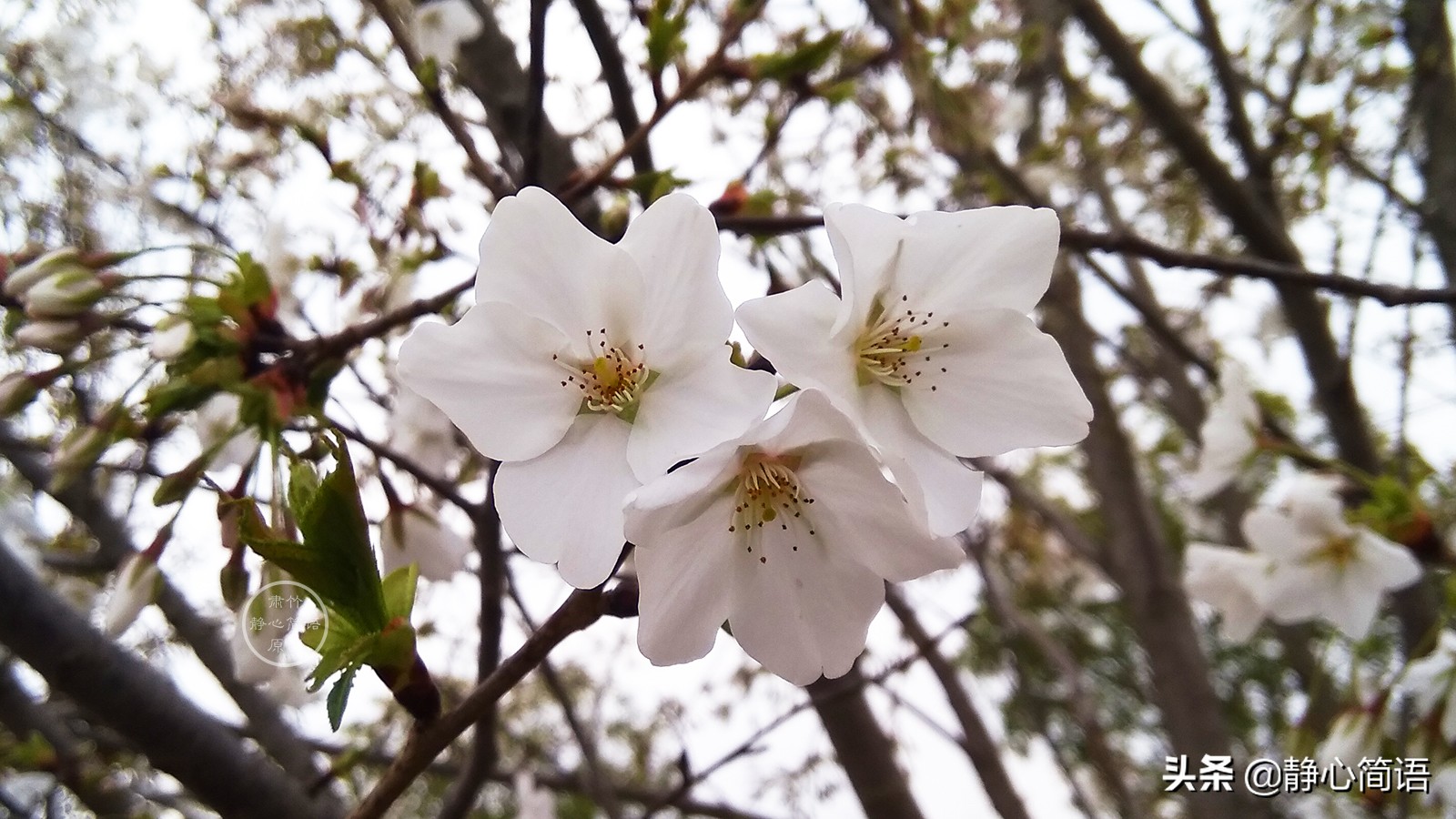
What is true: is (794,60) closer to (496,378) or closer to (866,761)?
(496,378)

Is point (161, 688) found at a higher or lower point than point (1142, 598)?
lower

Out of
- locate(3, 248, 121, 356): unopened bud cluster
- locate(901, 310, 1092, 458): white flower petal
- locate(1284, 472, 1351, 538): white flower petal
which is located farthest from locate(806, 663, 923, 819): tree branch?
locate(3, 248, 121, 356): unopened bud cluster

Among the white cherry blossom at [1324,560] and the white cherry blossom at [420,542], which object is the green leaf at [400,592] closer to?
the white cherry blossom at [420,542]

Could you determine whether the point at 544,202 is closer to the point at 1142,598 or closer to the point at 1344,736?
the point at 1344,736

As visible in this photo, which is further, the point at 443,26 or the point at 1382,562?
the point at 443,26

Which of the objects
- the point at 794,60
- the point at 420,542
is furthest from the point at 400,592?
the point at 794,60

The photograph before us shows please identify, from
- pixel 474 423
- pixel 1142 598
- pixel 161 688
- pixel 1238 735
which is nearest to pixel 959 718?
pixel 1142 598

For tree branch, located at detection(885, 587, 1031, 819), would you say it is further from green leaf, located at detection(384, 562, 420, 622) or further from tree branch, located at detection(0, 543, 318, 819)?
green leaf, located at detection(384, 562, 420, 622)
